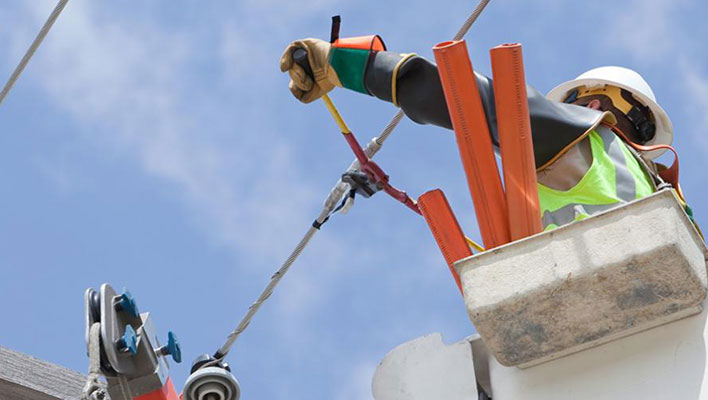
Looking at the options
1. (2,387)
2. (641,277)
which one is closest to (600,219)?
(641,277)

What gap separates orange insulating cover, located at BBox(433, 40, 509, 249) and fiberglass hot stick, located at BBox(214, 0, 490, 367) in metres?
1.02

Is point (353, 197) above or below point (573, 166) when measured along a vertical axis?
above

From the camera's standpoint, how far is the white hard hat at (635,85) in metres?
6.31

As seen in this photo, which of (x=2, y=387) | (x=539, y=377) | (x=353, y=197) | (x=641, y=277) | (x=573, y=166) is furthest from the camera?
(x=2, y=387)

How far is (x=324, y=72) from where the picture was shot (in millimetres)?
5859

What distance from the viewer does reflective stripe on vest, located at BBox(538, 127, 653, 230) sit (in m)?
5.40

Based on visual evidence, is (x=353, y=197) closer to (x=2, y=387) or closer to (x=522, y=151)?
(x=522, y=151)

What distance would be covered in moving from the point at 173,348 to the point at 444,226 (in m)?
1.36

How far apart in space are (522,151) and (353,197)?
4.07 feet

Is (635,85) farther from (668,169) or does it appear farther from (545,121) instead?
(545,121)

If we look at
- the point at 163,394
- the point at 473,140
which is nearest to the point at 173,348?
the point at 163,394

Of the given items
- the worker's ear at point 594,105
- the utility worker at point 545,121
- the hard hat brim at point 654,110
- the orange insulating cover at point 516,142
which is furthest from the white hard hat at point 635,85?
the orange insulating cover at point 516,142

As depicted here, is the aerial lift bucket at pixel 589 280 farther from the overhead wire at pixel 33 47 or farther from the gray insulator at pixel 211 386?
the overhead wire at pixel 33 47

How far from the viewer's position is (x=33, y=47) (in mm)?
6914
